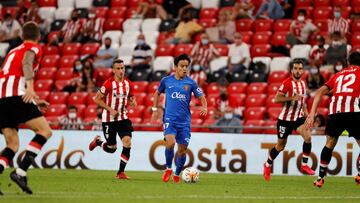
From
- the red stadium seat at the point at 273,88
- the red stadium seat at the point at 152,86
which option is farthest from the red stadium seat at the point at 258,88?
the red stadium seat at the point at 152,86

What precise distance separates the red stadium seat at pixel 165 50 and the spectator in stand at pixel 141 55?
54 centimetres

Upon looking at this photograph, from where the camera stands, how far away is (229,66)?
24.5 m

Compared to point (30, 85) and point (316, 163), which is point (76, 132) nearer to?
point (316, 163)

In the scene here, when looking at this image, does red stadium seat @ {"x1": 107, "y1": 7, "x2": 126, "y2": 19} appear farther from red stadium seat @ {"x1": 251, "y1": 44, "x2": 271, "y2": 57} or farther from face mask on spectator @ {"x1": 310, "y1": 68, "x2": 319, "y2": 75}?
face mask on spectator @ {"x1": 310, "y1": 68, "x2": 319, "y2": 75}

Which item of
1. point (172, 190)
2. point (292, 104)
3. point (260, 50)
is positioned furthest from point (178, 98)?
point (260, 50)

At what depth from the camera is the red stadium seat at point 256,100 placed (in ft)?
76.9

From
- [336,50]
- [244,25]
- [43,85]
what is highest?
[244,25]

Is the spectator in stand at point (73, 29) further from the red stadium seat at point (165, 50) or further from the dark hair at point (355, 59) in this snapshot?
the dark hair at point (355, 59)

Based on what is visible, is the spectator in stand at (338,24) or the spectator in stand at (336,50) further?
the spectator in stand at (338,24)

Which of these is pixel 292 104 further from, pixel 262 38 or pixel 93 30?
pixel 93 30

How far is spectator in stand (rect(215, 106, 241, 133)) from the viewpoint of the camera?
2172 cm

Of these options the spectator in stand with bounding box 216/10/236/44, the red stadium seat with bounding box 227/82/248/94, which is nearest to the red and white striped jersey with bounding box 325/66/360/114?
the red stadium seat with bounding box 227/82/248/94

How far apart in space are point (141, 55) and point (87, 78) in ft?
5.56

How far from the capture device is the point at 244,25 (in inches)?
1028
